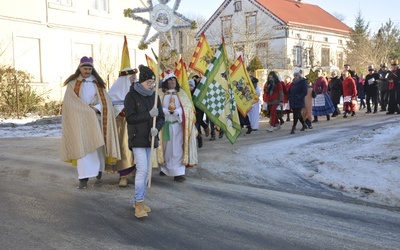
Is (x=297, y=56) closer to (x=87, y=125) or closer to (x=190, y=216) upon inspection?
(x=87, y=125)

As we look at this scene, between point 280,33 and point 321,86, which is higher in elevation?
point 280,33

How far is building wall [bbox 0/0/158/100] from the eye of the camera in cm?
2362

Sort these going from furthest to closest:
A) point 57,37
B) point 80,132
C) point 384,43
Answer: point 384,43
point 57,37
point 80,132

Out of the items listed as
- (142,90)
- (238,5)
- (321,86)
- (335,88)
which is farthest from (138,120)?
(238,5)

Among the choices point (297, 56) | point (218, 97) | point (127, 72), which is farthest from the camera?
point (297, 56)

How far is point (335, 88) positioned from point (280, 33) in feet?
108

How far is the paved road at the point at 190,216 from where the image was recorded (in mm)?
5078

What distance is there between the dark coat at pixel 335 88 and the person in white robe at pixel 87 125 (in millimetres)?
13463

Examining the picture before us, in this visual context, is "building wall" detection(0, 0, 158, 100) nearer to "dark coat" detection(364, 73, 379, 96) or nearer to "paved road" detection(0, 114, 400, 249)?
"dark coat" detection(364, 73, 379, 96)

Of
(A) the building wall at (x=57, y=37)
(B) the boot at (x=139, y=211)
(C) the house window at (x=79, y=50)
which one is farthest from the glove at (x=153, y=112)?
(C) the house window at (x=79, y=50)

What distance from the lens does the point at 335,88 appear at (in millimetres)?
19438

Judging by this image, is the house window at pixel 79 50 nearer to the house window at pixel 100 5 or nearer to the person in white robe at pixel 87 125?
the house window at pixel 100 5

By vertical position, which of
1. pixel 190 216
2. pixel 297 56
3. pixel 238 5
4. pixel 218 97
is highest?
pixel 238 5

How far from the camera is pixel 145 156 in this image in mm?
6168
